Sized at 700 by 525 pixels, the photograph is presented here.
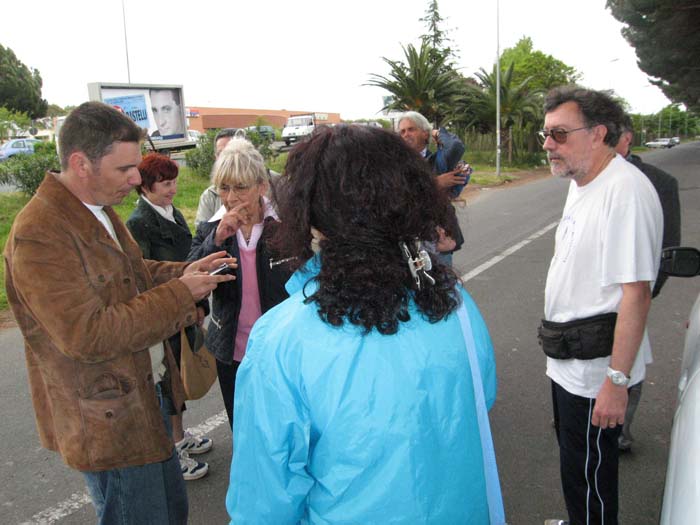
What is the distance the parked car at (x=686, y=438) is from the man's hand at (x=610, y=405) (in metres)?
0.18

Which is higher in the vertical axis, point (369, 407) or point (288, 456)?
point (369, 407)

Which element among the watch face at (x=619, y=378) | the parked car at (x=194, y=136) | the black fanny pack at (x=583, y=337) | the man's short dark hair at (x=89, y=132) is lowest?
the watch face at (x=619, y=378)

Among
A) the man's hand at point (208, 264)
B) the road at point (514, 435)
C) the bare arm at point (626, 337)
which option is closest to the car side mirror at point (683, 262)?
the bare arm at point (626, 337)

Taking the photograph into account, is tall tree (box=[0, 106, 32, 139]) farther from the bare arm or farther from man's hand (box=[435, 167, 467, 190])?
the bare arm

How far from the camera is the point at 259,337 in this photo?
48.9 inches

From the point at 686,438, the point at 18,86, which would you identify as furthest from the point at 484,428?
the point at 18,86

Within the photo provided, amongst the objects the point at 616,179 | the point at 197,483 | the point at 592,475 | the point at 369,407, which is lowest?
the point at 197,483

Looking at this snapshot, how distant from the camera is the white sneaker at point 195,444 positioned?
331 cm

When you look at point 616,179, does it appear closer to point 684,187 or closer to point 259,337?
point 259,337

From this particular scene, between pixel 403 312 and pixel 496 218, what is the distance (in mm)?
11330

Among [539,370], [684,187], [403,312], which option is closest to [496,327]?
[539,370]

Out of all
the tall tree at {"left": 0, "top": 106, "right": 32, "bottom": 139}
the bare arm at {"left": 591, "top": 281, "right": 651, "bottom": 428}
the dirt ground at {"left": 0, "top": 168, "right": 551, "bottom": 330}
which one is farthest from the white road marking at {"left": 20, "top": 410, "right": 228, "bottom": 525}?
the tall tree at {"left": 0, "top": 106, "right": 32, "bottom": 139}

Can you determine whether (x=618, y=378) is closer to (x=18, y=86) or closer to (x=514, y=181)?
A: (x=514, y=181)

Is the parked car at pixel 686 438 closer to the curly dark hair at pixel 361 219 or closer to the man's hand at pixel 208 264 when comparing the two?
the curly dark hair at pixel 361 219
